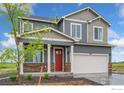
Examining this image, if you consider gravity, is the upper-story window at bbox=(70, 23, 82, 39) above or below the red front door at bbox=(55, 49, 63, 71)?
above

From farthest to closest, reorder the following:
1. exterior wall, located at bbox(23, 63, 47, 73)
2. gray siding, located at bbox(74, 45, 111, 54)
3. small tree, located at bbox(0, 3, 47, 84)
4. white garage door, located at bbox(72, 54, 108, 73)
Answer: gray siding, located at bbox(74, 45, 111, 54), white garage door, located at bbox(72, 54, 108, 73), exterior wall, located at bbox(23, 63, 47, 73), small tree, located at bbox(0, 3, 47, 84)

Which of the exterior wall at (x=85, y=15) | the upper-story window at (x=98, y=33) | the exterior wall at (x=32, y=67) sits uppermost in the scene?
the exterior wall at (x=85, y=15)

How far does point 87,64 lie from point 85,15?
4.36 meters

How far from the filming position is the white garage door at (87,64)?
16.8m

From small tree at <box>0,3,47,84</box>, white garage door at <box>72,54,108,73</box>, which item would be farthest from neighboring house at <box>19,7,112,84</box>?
small tree at <box>0,3,47,84</box>

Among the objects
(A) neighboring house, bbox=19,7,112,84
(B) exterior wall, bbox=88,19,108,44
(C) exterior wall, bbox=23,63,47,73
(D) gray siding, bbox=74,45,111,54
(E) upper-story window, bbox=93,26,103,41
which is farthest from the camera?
(E) upper-story window, bbox=93,26,103,41

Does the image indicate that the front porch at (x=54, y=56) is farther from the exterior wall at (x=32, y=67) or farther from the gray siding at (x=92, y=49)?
Result: the gray siding at (x=92, y=49)

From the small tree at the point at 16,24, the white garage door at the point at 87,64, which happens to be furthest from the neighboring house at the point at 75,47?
the small tree at the point at 16,24

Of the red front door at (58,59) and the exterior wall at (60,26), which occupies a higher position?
the exterior wall at (60,26)

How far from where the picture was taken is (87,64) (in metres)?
16.8

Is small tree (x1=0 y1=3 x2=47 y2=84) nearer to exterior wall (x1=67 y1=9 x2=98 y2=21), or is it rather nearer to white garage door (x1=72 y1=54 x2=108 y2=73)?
white garage door (x1=72 y1=54 x2=108 y2=73)

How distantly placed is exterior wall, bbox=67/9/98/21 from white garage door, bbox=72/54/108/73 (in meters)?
3.13

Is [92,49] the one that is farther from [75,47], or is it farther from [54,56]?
[54,56]

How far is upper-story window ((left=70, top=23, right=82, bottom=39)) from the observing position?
18125mm
